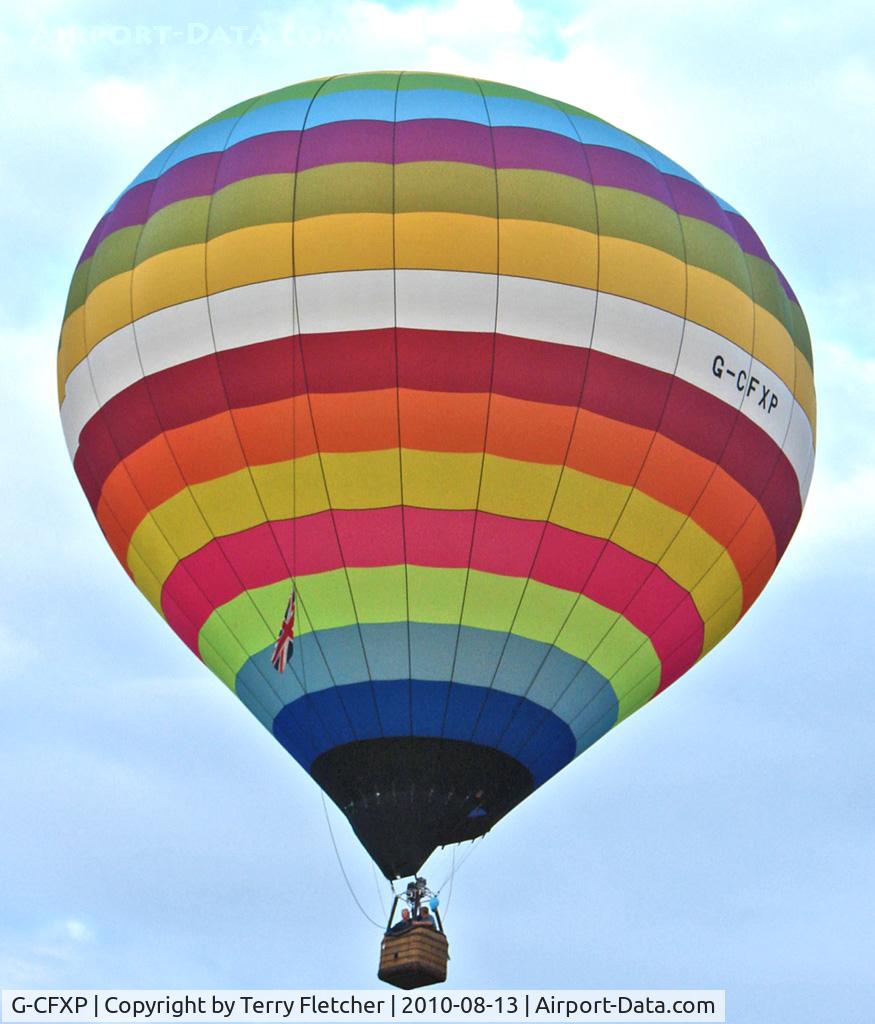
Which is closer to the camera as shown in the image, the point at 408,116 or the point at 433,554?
the point at 433,554

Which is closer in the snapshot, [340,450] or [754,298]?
[340,450]

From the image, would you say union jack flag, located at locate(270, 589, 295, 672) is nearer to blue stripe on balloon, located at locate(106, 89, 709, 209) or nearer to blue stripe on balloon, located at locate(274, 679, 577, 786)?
blue stripe on balloon, located at locate(274, 679, 577, 786)

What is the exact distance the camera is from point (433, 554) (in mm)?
21141

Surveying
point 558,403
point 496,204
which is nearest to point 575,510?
point 558,403

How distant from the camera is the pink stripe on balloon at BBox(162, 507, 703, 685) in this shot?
21.1 metres

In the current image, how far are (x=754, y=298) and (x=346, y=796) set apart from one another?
5.37 m

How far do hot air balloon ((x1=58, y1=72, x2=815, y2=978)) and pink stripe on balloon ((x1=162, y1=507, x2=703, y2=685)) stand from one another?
0.02 m

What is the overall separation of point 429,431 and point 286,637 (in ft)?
6.44

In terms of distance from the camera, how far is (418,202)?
21438 mm

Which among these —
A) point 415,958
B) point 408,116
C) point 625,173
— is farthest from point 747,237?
point 415,958

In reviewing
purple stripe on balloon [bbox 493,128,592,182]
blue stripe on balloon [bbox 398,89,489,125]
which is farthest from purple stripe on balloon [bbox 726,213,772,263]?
blue stripe on balloon [bbox 398,89,489,125]

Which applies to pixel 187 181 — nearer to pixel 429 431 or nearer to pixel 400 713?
pixel 429 431

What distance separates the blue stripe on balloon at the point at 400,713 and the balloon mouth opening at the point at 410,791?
79 mm

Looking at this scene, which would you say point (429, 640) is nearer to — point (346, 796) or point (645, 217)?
point (346, 796)
